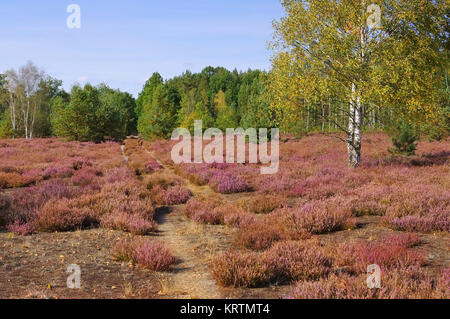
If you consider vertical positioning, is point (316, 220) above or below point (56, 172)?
below

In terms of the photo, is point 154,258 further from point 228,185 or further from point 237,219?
point 228,185

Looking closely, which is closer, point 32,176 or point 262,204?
point 262,204

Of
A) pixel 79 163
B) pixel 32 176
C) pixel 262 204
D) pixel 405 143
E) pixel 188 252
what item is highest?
pixel 405 143

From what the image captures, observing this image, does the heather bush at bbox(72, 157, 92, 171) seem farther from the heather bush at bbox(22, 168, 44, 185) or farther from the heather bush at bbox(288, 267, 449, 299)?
the heather bush at bbox(288, 267, 449, 299)

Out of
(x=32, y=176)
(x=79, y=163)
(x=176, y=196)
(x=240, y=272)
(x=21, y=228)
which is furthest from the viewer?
(x=79, y=163)

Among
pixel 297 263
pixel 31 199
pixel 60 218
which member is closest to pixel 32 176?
pixel 31 199

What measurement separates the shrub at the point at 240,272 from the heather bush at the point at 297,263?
0.61 feet

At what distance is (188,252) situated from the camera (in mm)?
6590

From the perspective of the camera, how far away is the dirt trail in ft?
15.8

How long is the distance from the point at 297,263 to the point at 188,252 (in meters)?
2.34

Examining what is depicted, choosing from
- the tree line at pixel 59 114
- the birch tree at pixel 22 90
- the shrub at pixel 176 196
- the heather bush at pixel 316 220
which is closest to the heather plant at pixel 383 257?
the heather bush at pixel 316 220

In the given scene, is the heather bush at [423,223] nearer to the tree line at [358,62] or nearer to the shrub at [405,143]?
the tree line at [358,62]

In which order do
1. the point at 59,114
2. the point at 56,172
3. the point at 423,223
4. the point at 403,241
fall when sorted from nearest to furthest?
1. the point at 403,241
2. the point at 423,223
3. the point at 56,172
4. the point at 59,114

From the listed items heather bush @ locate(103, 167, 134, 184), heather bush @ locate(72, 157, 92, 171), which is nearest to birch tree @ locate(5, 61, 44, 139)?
heather bush @ locate(72, 157, 92, 171)
